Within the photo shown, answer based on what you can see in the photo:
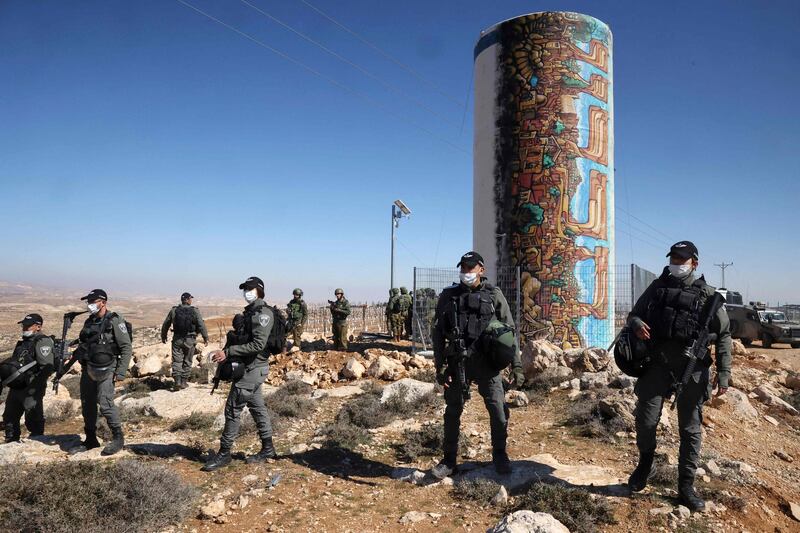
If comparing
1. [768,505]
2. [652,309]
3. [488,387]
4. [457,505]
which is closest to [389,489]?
[457,505]

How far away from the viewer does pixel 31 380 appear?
19.7ft

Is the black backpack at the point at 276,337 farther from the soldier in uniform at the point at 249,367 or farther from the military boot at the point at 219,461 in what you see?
the military boot at the point at 219,461

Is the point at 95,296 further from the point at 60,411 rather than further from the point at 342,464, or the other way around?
the point at 60,411

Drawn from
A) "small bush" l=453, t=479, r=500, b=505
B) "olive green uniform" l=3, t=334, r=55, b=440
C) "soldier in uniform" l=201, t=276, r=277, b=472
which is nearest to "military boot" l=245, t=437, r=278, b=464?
"soldier in uniform" l=201, t=276, r=277, b=472

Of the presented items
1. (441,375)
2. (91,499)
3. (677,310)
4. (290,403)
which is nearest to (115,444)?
(91,499)

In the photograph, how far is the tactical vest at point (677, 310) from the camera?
383cm

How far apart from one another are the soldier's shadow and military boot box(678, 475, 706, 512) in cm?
259

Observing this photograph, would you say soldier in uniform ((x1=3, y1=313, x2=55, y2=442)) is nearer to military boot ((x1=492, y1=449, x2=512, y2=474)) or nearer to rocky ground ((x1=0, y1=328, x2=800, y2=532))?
rocky ground ((x1=0, y1=328, x2=800, y2=532))

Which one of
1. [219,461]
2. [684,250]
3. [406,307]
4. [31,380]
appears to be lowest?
[219,461]

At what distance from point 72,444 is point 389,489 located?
13.5ft

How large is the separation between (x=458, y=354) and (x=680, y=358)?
177cm

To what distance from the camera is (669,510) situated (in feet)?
12.4

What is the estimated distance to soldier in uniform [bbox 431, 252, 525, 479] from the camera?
446cm

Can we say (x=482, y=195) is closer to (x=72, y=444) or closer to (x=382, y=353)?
(x=382, y=353)
